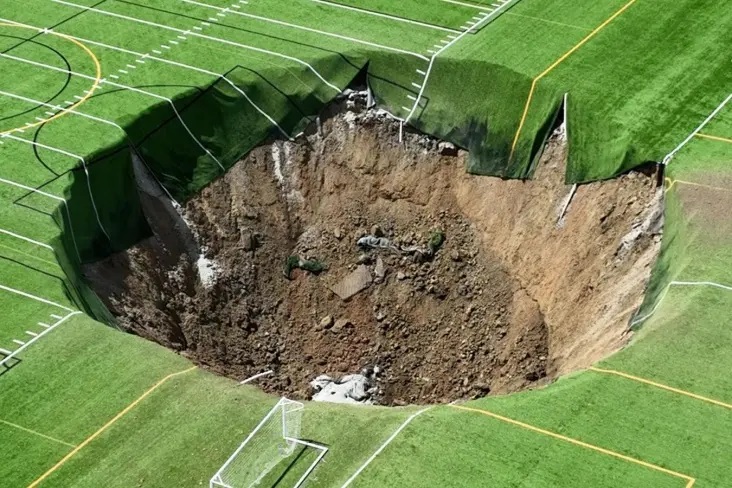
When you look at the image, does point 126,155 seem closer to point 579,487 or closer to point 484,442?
point 484,442

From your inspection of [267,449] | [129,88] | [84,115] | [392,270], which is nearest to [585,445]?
[267,449]

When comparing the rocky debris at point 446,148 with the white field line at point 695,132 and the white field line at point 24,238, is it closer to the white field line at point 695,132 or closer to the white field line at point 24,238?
the white field line at point 695,132

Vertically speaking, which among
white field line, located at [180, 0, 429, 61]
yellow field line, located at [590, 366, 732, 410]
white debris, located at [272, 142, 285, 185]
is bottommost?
yellow field line, located at [590, 366, 732, 410]

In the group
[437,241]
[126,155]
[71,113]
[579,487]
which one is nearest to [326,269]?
[437,241]

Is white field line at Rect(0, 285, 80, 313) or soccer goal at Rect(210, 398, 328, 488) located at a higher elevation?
white field line at Rect(0, 285, 80, 313)

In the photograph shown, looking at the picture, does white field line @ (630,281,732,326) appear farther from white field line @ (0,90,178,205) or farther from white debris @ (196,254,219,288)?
white field line @ (0,90,178,205)

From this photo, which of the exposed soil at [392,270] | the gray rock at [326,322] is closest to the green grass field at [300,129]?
the exposed soil at [392,270]

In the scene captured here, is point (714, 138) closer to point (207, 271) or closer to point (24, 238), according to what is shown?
point (207, 271)

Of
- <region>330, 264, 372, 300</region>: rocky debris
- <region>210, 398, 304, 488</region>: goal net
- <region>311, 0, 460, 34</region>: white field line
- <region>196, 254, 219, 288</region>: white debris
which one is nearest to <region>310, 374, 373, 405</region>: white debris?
<region>330, 264, 372, 300</region>: rocky debris
